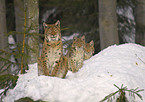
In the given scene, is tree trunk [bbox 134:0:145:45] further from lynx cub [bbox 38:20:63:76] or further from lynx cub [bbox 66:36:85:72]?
lynx cub [bbox 38:20:63:76]

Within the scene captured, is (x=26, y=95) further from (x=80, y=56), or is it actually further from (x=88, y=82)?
(x=80, y=56)

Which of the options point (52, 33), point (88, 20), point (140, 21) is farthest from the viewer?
point (88, 20)

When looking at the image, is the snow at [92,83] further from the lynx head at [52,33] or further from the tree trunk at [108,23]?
the tree trunk at [108,23]

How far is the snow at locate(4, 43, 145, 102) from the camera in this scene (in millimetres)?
3417

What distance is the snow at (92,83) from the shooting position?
3.42 meters

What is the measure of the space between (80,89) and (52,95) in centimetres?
51

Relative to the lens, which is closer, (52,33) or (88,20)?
(52,33)

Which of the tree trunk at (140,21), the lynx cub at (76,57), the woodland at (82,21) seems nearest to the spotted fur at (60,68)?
the woodland at (82,21)

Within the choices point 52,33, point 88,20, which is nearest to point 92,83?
point 52,33

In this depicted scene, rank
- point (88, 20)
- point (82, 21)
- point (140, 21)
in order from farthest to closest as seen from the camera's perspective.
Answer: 1. point (82, 21)
2. point (88, 20)
3. point (140, 21)

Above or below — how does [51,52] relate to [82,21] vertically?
below

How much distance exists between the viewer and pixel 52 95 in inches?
134

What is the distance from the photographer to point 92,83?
380 cm

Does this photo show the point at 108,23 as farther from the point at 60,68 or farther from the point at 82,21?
the point at 60,68
